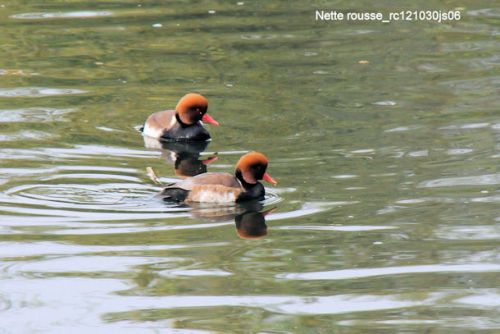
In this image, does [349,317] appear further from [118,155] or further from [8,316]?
[118,155]

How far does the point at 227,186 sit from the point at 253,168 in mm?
243

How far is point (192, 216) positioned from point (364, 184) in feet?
4.69

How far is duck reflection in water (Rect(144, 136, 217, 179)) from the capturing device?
11359 millimetres

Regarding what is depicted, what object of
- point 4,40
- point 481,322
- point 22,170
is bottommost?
point 481,322

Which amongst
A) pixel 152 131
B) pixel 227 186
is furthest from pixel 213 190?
pixel 152 131

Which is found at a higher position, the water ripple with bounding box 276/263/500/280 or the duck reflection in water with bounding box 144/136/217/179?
the duck reflection in water with bounding box 144/136/217/179

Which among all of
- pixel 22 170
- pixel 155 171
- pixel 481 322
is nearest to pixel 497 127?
pixel 155 171

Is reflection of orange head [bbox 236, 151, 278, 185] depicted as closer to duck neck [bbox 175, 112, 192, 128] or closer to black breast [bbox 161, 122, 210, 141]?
black breast [bbox 161, 122, 210, 141]

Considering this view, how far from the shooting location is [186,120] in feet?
42.0

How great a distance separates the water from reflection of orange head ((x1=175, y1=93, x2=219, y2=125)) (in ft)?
0.62

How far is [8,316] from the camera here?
24.0 feet

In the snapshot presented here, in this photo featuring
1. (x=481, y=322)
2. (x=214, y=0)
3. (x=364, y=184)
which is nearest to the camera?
(x=481, y=322)

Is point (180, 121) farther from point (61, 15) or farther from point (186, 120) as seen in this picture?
point (61, 15)

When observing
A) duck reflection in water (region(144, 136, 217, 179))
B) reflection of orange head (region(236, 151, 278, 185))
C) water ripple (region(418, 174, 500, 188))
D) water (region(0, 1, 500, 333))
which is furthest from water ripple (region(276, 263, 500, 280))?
duck reflection in water (region(144, 136, 217, 179))
